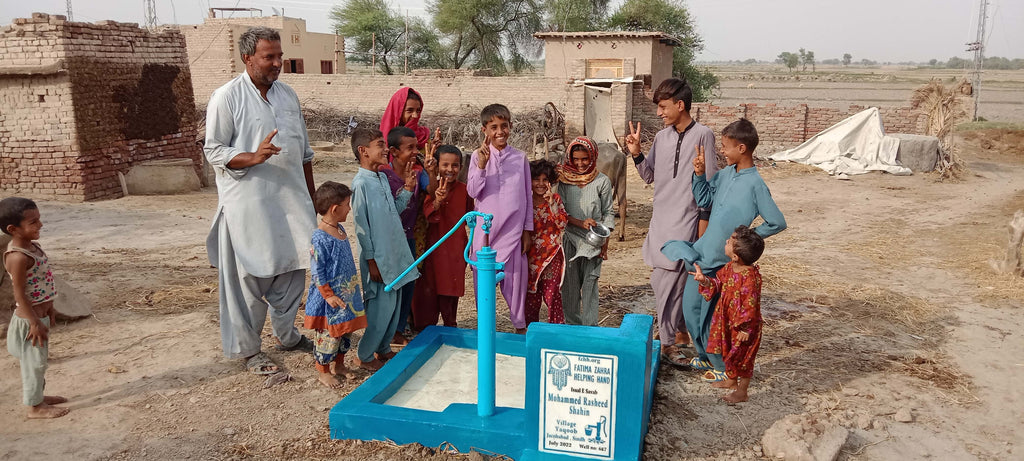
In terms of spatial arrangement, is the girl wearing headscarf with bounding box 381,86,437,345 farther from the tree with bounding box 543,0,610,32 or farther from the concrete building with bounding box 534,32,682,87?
the tree with bounding box 543,0,610,32

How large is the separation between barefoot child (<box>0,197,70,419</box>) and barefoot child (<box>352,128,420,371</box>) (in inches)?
58.9

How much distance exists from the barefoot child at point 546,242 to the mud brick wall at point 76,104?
8.04 m

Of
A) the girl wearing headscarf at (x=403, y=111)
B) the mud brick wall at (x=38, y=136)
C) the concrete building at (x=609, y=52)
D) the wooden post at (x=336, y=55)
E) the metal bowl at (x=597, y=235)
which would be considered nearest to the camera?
the metal bowl at (x=597, y=235)

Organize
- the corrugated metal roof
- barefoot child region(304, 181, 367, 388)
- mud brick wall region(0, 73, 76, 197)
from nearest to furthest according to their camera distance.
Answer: barefoot child region(304, 181, 367, 388), mud brick wall region(0, 73, 76, 197), the corrugated metal roof

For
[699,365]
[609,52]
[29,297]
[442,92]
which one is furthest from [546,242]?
[609,52]

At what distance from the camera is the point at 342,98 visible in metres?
18.7

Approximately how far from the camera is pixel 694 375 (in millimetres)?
3912

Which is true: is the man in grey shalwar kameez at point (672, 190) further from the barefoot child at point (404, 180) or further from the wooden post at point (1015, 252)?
the wooden post at point (1015, 252)

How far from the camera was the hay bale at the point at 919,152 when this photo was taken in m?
13.2

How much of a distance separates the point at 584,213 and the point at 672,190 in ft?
1.71

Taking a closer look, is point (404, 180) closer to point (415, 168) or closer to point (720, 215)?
point (415, 168)

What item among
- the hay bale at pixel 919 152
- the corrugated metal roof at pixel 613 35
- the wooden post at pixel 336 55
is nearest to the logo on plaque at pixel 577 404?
the hay bale at pixel 919 152

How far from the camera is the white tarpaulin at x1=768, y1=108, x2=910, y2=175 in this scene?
529 inches

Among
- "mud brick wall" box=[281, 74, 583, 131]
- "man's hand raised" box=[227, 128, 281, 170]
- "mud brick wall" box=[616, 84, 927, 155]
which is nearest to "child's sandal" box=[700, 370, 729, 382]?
"man's hand raised" box=[227, 128, 281, 170]
